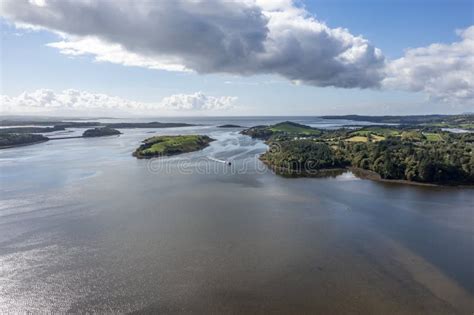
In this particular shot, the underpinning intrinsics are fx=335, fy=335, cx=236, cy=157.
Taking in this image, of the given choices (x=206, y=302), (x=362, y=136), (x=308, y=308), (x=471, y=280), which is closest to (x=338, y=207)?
(x=471, y=280)

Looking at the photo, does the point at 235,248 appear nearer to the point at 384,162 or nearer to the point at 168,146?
the point at 384,162

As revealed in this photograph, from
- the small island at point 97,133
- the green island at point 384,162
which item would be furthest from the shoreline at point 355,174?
the small island at point 97,133

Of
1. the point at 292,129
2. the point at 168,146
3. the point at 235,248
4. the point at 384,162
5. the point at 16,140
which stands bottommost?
the point at 235,248

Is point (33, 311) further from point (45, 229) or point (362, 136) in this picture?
point (362, 136)

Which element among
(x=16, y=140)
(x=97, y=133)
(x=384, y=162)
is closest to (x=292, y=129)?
(x=97, y=133)

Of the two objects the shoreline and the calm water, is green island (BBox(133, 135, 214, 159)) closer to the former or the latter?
the shoreline

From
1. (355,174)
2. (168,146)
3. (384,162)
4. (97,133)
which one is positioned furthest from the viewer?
(97,133)

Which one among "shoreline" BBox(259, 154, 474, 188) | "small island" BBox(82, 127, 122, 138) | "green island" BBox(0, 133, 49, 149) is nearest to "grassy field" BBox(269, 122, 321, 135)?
"small island" BBox(82, 127, 122, 138)
